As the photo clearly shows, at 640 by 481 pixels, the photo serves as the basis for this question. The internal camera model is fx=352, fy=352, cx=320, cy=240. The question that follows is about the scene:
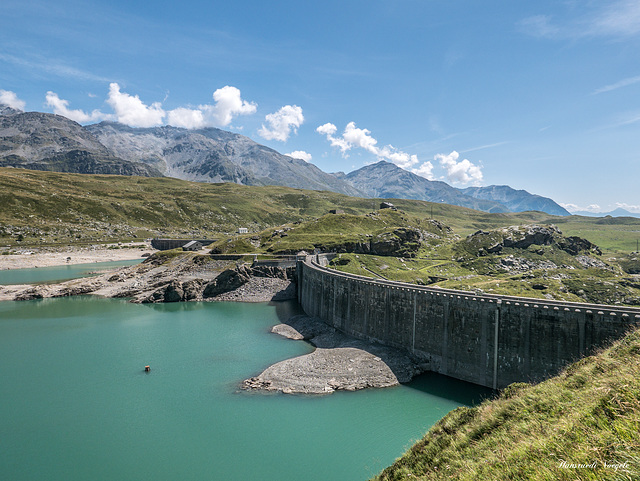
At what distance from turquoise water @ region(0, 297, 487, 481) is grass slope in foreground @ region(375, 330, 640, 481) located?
43.1ft

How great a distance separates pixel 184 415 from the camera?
1463 inches

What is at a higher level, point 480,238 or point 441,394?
point 480,238

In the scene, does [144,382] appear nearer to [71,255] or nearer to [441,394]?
[441,394]

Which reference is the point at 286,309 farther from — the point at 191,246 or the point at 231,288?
the point at 191,246

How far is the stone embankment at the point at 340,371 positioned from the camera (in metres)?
41.8

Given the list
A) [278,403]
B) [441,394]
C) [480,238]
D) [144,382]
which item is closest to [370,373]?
[441,394]

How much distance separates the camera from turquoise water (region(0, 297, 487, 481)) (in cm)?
2986

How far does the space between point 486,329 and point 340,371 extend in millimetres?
18187

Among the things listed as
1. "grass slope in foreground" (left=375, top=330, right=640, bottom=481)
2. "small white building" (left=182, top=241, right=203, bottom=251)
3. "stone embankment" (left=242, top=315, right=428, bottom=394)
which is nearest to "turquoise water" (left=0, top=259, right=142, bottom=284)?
"small white building" (left=182, top=241, right=203, bottom=251)

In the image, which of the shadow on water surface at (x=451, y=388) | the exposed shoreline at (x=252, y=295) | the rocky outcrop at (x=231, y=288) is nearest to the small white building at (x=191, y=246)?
the exposed shoreline at (x=252, y=295)

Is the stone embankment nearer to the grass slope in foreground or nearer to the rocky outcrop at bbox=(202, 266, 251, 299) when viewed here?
the grass slope in foreground

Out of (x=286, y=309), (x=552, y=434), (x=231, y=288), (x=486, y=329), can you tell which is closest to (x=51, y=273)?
(x=231, y=288)

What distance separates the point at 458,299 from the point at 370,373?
14295 millimetres

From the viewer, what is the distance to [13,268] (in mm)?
130625
